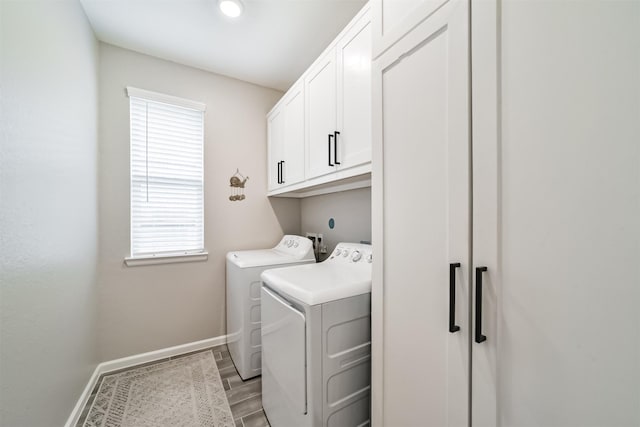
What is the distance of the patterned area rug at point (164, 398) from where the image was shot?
Result: 151cm

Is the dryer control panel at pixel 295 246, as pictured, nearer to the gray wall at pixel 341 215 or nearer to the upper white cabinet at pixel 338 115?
the gray wall at pixel 341 215

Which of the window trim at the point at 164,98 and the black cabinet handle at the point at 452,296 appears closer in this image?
the black cabinet handle at the point at 452,296

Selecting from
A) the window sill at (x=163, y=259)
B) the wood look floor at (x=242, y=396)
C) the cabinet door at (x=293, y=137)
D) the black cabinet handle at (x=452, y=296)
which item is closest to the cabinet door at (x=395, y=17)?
the black cabinet handle at (x=452, y=296)

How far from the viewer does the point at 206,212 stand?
7.93 feet

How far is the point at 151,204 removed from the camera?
2.20m

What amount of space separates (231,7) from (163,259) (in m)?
2.08

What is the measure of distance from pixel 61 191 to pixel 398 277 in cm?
184

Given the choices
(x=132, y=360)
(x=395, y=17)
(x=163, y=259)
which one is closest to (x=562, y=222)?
(x=395, y=17)

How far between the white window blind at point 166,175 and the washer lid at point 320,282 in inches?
51.7

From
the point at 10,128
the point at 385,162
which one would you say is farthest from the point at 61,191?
the point at 385,162

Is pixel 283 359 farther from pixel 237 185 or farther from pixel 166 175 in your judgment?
pixel 166 175

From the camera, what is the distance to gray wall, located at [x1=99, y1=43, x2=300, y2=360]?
6.72ft

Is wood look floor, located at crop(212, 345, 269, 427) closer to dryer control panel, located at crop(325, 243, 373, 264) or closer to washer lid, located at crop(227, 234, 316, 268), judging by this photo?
washer lid, located at crop(227, 234, 316, 268)

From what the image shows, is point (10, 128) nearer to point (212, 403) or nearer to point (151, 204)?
point (151, 204)
